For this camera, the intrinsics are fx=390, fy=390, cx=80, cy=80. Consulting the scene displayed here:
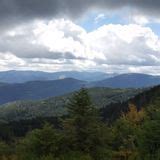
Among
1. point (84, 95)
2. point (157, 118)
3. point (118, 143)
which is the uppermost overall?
point (84, 95)

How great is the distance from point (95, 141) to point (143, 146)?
9.36 m

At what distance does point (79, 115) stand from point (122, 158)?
3252 cm

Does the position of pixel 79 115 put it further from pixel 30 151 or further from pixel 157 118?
pixel 157 118

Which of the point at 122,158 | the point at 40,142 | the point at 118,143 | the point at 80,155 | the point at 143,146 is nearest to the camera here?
the point at 80,155

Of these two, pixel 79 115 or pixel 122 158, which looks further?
pixel 122 158

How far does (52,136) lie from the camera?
52719mm

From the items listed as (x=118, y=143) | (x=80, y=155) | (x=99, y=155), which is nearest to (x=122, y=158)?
(x=118, y=143)

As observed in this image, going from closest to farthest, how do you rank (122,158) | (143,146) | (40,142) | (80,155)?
(80,155), (40,142), (143,146), (122,158)

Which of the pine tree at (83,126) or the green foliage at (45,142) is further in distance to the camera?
the pine tree at (83,126)

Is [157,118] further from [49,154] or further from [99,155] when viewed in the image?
[49,154]

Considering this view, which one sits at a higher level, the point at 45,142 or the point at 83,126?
the point at 83,126

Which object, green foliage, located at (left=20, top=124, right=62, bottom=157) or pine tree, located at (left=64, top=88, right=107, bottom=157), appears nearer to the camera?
green foliage, located at (left=20, top=124, right=62, bottom=157)

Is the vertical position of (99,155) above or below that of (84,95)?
below

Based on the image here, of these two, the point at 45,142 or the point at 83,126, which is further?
the point at 83,126
